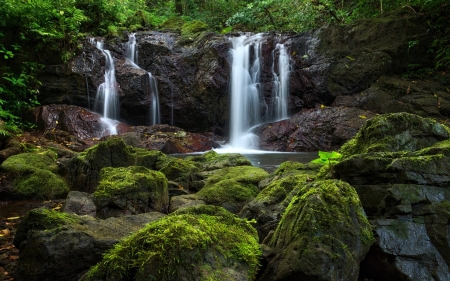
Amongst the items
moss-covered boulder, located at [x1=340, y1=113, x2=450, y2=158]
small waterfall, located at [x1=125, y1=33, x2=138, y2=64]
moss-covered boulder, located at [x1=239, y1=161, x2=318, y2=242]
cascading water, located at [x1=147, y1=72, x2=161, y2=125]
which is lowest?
moss-covered boulder, located at [x1=239, y1=161, x2=318, y2=242]

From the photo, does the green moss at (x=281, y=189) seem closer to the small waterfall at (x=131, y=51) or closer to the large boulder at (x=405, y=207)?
the large boulder at (x=405, y=207)

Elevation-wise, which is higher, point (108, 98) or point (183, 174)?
point (108, 98)

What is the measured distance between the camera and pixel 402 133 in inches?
153

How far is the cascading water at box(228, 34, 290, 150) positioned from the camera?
16.8 metres

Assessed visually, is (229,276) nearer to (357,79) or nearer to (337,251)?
(337,251)

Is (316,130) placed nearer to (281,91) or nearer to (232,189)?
(281,91)

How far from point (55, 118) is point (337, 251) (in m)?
13.2

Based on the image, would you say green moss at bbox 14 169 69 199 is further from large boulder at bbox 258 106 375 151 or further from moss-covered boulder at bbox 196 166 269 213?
large boulder at bbox 258 106 375 151

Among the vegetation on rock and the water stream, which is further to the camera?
the water stream

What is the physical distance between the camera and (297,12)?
18281 mm

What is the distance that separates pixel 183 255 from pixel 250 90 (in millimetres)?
15065

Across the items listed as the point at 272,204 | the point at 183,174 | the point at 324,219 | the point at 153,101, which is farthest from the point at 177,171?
the point at 153,101

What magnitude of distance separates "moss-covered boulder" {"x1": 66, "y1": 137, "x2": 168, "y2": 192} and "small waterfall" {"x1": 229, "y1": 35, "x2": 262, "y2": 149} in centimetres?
924

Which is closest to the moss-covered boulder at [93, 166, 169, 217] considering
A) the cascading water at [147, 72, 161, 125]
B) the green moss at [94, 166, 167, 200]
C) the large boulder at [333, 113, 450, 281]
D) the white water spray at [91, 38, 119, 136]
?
the green moss at [94, 166, 167, 200]
